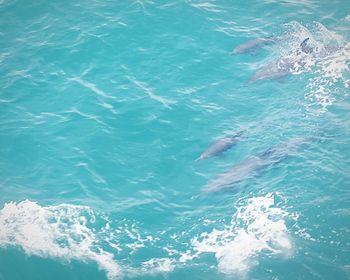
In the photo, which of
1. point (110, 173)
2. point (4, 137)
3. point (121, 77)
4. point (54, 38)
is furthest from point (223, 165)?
point (54, 38)

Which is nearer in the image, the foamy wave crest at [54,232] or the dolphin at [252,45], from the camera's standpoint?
the foamy wave crest at [54,232]

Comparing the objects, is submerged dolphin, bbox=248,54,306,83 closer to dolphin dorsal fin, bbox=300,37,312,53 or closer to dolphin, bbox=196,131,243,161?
dolphin dorsal fin, bbox=300,37,312,53

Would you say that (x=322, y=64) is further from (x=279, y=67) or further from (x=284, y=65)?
(x=279, y=67)

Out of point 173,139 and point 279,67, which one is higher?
point 279,67

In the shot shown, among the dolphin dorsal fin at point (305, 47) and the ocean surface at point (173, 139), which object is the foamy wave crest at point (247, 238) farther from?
the dolphin dorsal fin at point (305, 47)

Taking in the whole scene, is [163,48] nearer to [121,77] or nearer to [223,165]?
[121,77]

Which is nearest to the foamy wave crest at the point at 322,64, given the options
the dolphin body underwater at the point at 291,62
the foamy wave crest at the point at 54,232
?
the dolphin body underwater at the point at 291,62

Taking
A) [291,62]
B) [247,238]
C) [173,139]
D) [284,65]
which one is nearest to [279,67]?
[284,65]
